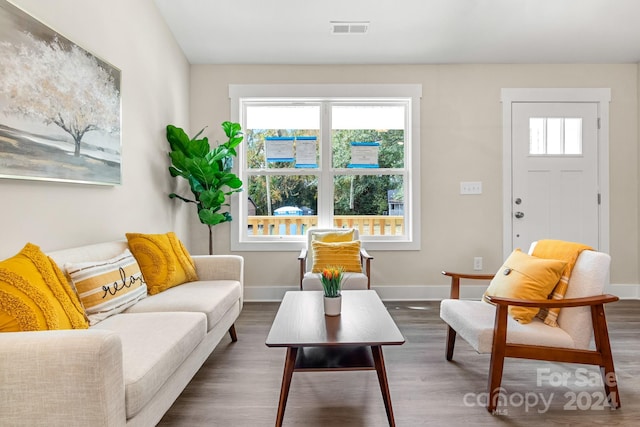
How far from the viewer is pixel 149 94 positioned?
9.82 feet

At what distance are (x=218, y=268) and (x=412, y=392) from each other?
1.62 meters

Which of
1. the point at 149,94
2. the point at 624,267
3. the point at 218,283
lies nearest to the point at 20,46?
the point at 149,94

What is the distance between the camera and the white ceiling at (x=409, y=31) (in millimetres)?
3092

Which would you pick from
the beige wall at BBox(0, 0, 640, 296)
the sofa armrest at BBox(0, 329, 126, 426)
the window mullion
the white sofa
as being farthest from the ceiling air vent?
the sofa armrest at BBox(0, 329, 126, 426)

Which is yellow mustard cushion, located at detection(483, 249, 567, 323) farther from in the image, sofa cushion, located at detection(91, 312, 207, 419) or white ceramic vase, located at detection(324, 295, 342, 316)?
sofa cushion, located at detection(91, 312, 207, 419)

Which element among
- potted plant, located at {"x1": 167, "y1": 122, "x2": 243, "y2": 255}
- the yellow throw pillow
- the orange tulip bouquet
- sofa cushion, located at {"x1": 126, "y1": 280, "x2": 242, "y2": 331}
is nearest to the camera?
the orange tulip bouquet

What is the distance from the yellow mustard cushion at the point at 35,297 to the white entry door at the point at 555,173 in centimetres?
394

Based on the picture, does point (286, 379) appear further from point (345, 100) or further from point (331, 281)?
point (345, 100)

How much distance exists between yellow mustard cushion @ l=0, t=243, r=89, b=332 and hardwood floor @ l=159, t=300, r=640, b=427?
2.32 feet

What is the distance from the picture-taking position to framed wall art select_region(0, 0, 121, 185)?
1.64 metres

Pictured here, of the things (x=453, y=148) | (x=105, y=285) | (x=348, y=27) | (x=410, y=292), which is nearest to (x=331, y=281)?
(x=105, y=285)

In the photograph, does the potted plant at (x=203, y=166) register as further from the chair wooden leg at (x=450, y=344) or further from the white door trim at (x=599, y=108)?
the white door trim at (x=599, y=108)

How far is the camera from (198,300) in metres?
2.12

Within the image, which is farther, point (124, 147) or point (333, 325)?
point (124, 147)
